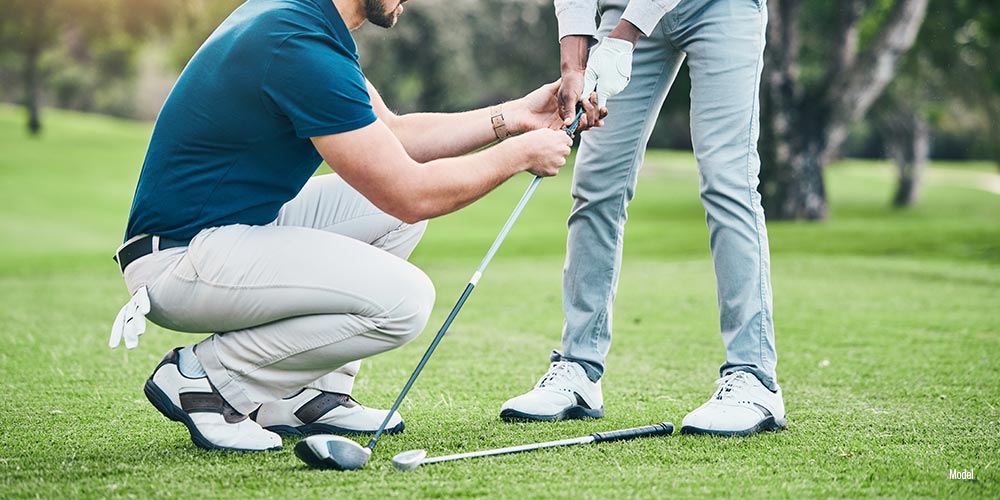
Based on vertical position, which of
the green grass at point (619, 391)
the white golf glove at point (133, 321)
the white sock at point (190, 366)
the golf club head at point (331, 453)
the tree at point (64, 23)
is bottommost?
the tree at point (64, 23)

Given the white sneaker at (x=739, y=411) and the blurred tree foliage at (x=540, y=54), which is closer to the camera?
the white sneaker at (x=739, y=411)

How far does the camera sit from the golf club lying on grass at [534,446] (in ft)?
8.86

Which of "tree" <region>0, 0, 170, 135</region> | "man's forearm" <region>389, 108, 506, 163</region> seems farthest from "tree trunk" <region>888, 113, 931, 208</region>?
"man's forearm" <region>389, 108, 506, 163</region>

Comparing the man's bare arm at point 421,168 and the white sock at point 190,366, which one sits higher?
the man's bare arm at point 421,168

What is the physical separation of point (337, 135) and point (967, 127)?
2994 cm

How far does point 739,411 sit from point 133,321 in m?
1.81

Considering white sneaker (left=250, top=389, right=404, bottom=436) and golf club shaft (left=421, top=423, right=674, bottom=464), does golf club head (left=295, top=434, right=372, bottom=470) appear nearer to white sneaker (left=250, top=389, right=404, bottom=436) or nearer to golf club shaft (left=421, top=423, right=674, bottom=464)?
golf club shaft (left=421, top=423, right=674, bottom=464)

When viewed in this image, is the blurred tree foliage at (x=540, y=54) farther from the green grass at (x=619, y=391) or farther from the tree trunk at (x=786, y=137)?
the green grass at (x=619, y=391)

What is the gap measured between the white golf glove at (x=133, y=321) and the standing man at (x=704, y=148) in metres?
1.19

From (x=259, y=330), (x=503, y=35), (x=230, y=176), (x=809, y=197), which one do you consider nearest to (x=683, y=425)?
(x=259, y=330)

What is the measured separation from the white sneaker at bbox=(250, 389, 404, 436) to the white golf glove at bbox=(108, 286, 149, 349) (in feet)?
1.81

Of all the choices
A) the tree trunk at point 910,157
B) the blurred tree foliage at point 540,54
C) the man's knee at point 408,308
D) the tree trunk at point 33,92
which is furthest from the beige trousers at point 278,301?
the tree trunk at point 33,92

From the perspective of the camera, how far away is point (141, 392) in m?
3.93

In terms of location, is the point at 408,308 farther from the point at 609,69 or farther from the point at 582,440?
the point at 609,69
